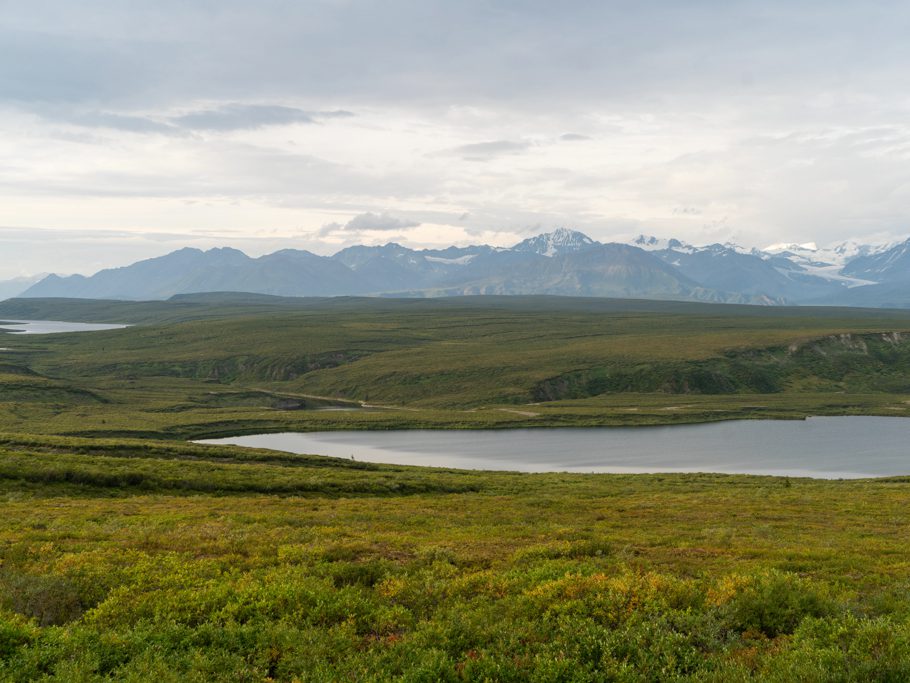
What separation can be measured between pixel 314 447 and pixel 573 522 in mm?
74663

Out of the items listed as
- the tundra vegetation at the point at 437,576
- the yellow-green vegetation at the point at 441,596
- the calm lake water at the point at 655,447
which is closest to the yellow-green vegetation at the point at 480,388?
the calm lake water at the point at 655,447

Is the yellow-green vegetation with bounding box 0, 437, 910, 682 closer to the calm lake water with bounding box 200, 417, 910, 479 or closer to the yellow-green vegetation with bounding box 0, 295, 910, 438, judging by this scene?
the calm lake water with bounding box 200, 417, 910, 479

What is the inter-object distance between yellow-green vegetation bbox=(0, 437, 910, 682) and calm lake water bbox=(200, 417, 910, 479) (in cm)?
5495

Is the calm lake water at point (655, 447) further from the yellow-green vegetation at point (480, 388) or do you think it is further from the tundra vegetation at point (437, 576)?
the tundra vegetation at point (437, 576)

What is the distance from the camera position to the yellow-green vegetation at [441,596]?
13.9 m

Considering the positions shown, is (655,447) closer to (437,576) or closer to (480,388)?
(480,388)

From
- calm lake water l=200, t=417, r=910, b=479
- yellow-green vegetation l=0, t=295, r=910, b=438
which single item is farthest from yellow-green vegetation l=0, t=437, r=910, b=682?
yellow-green vegetation l=0, t=295, r=910, b=438

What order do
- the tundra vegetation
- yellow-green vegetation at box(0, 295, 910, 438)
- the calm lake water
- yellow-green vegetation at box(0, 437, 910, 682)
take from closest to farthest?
1. yellow-green vegetation at box(0, 437, 910, 682)
2. the tundra vegetation
3. the calm lake water
4. yellow-green vegetation at box(0, 295, 910, 438)

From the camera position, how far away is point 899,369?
17375cm

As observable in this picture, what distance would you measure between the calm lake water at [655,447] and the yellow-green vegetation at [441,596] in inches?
2163

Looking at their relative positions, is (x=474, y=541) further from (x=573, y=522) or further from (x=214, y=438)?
(x=214, y=438)

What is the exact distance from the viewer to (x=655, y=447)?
337ft

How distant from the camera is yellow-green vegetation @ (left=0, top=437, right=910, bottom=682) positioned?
13.9m

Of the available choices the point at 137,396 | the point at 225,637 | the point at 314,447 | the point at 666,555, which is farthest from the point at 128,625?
the point at 137,396
